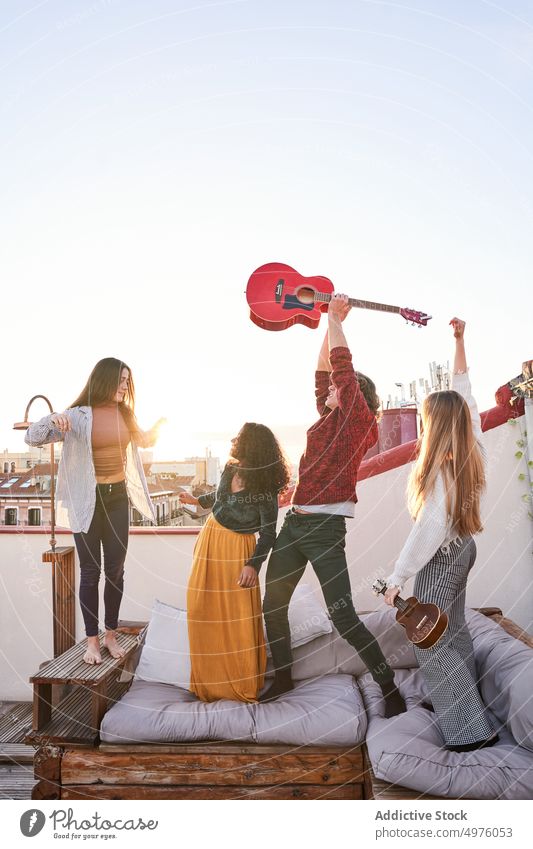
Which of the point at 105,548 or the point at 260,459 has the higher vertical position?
the point at 260,459

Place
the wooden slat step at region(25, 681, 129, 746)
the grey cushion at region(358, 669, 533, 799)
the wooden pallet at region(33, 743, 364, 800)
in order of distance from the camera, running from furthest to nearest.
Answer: the wooden slat step at region(25, 681, 129, 746) < the wooden pallet at region(33, 743, 364, 800) < the grey cushion at region(358, 669, 533, 799)

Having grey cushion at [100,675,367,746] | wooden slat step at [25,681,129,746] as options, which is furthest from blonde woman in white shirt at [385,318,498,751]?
wooden slat step at [25,681,129,746]

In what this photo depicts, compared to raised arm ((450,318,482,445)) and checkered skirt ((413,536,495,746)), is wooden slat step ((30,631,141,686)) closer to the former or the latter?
checkered skirt ((413,536,495,746))

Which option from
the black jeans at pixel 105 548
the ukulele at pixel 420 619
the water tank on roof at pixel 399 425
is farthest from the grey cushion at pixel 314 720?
the water tank on roof at pixel 399 425

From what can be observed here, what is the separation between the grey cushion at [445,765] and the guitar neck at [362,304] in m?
1.77

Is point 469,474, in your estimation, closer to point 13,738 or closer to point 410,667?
point 410,667

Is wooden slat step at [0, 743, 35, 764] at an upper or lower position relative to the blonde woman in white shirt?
lower

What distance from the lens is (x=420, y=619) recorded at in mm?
2188

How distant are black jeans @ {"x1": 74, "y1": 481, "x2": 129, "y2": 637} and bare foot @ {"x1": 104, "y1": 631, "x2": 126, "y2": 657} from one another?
0.38 ft

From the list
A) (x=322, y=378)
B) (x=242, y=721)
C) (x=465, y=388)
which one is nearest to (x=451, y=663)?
(x=242, y=721)

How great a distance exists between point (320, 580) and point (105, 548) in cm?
103

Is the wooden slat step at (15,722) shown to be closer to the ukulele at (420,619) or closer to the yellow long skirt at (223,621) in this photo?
the yellow long skirt at (223,621)

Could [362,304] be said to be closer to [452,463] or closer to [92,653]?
[452,463]

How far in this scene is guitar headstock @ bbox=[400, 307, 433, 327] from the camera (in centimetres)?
271
